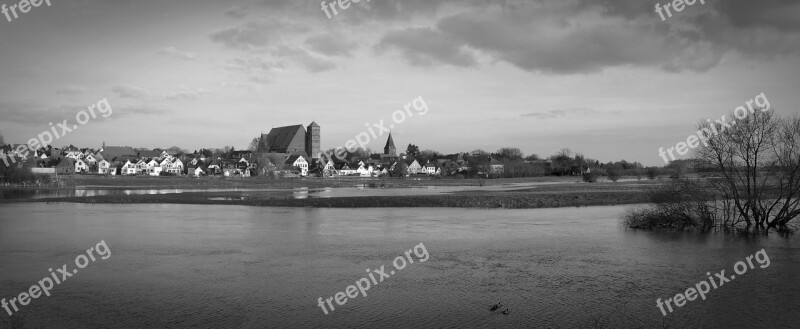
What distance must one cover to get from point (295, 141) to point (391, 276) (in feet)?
536

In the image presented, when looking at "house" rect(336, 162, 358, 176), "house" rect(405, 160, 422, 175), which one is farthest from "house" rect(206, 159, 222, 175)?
"house" rect(405, 160, 422, 175)

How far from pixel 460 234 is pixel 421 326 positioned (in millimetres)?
15776

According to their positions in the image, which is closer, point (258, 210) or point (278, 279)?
point (278, 279)

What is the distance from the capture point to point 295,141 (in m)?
178

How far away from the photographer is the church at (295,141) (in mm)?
177000

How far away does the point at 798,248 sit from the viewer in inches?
912

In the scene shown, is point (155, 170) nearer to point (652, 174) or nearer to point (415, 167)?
point (415, 167)

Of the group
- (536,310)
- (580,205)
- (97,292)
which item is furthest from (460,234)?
(580,205)

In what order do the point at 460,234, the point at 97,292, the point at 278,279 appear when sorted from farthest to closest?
1. the point at 460,234
2. the point at 278,279
3. the point at 97,292

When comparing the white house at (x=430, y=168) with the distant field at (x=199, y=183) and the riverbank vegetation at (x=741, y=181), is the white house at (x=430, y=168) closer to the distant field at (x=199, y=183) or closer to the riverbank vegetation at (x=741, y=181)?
the distant field at (x=199, y=183)

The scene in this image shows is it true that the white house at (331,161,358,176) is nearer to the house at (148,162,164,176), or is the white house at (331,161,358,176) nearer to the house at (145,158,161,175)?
the house at (148,162,164,176)

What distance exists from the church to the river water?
146m

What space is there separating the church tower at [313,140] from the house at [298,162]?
620 inches

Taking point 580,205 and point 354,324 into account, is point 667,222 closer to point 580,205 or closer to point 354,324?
point 580,205
